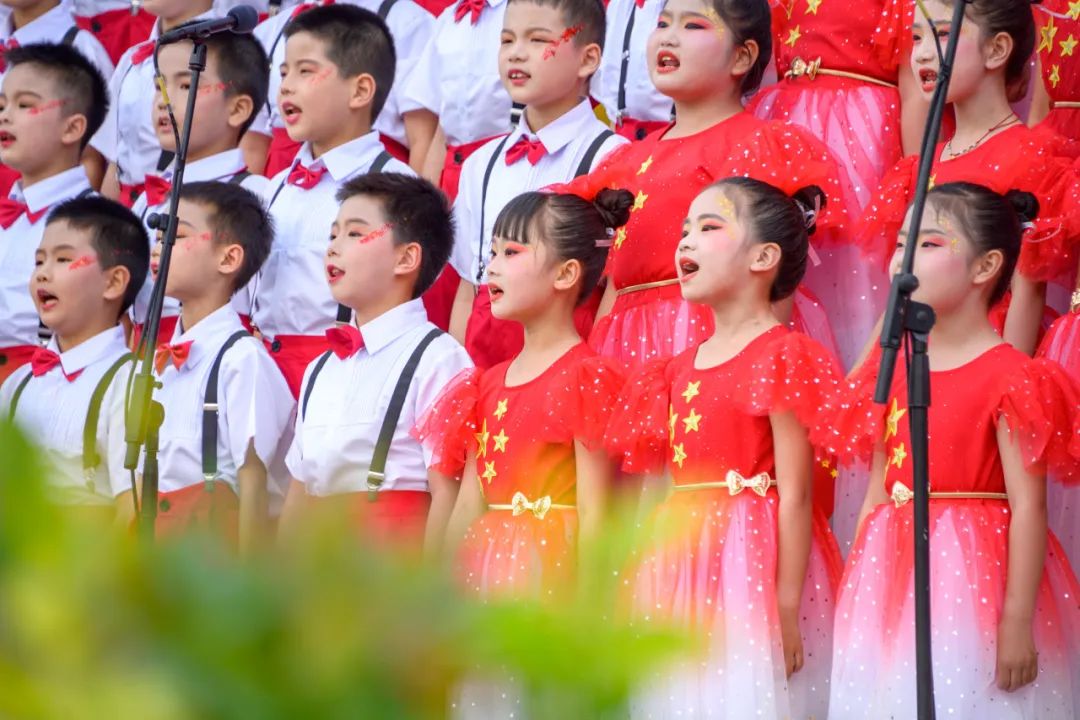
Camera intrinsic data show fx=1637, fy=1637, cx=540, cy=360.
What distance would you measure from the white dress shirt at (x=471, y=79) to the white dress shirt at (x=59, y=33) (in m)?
1.64

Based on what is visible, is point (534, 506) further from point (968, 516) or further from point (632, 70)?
point (632, 70)

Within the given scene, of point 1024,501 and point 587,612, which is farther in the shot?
point 1024,501

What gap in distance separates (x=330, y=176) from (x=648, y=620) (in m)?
4.05

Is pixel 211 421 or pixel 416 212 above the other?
pixel 416 212

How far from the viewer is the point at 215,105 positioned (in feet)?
16.3

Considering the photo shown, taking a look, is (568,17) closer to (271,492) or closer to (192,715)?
(271,492)

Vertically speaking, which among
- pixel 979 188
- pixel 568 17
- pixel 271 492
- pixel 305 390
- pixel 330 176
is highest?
pixel 568 17

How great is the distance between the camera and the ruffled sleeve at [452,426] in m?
3.50

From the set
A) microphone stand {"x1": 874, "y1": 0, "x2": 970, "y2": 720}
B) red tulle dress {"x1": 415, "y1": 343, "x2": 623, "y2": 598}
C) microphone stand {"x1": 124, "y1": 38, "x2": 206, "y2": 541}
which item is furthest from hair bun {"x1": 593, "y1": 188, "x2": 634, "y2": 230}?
microphone stand {"x1": 874, "y1": 0, "x2": 970, "y2": 720}

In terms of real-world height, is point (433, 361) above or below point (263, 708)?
above

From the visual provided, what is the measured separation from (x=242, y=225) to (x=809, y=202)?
1727 mm

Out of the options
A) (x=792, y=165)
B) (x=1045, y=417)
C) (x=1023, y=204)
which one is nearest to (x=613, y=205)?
(x=792, y=165)

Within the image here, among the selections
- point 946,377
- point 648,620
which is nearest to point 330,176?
point 946,377

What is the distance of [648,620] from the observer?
0.55 meters
